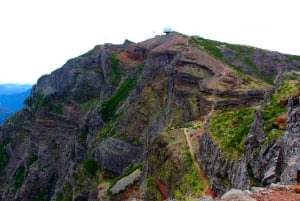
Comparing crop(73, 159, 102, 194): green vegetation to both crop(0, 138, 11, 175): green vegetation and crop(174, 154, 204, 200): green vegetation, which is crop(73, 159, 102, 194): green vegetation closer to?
crop(174, 154, 204, 200): green vegetation

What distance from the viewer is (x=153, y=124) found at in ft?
341

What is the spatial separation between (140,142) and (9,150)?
93.1m

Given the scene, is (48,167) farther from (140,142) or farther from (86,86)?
(140,142)

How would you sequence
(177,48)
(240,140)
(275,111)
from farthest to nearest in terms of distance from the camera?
(177,48) → (240,140) → (275,111)

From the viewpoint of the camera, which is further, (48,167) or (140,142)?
(48,167)

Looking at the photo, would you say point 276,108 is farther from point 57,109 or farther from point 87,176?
point 57,109

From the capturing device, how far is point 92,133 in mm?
137250

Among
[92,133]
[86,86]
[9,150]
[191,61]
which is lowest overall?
[9,150]

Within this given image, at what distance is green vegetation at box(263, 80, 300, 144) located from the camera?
38.1 metres

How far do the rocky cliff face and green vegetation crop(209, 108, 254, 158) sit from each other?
0.19 metres

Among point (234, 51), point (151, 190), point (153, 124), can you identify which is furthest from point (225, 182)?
point (234, 51)

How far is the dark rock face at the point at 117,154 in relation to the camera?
10619 cm

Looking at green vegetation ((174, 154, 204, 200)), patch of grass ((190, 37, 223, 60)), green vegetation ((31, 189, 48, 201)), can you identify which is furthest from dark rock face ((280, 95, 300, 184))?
green vegetation ((31, 189, 48, 201))

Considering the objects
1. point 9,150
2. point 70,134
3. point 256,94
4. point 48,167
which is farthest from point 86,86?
point 256,94
